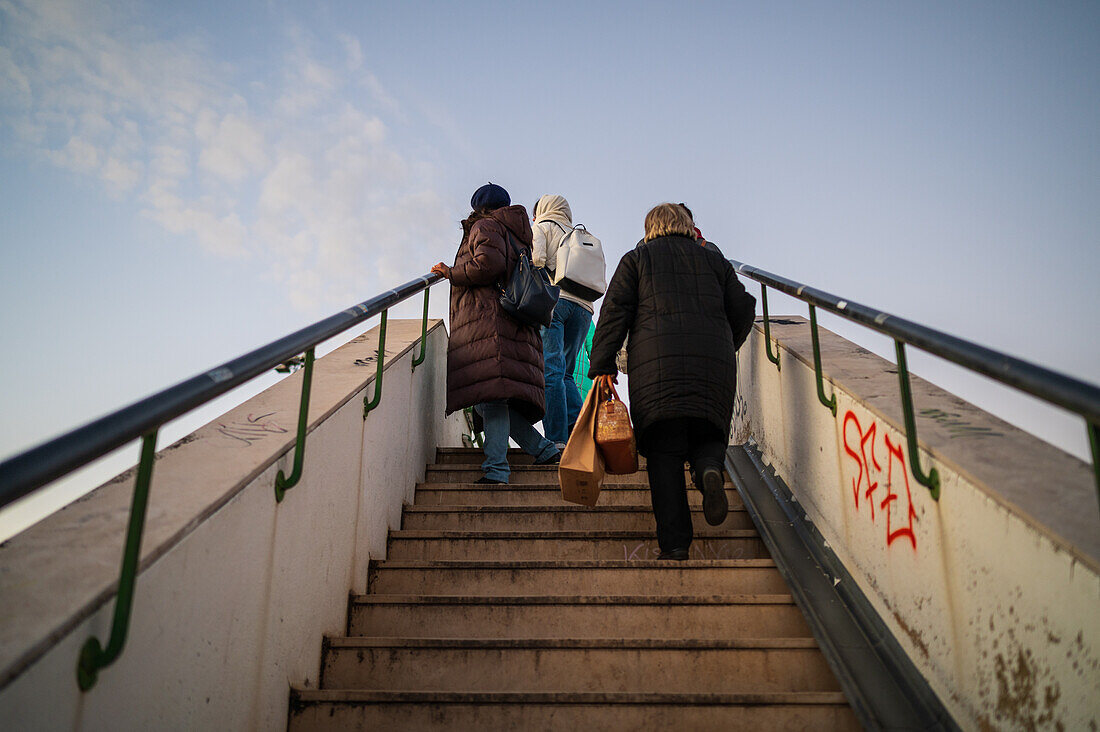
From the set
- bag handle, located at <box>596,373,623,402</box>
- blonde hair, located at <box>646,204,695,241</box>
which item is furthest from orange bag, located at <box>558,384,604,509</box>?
blonde hair, located at <box>646,204,695,241</box>

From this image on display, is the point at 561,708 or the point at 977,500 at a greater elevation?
the point at 977,500

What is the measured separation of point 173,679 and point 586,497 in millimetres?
1802

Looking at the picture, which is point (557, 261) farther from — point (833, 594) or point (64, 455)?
point (64, 455)

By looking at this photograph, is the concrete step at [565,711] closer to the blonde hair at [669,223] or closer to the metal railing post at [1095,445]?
the metal railing post at [1095,445]

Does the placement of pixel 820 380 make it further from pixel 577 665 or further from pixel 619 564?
pixel 577 665

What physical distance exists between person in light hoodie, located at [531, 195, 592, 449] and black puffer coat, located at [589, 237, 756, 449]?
1366 millimetres

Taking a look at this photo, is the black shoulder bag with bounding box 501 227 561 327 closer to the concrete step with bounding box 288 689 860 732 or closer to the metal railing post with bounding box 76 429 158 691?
the concrete step with bounding box 288 689 860 732

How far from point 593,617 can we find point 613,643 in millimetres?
257

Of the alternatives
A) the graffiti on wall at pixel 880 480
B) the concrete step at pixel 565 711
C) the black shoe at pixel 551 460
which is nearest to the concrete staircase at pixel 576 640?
the concrete step at pixel 565 711

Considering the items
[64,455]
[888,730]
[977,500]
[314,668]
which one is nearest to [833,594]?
[888,730]

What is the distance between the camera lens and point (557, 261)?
16.1ft

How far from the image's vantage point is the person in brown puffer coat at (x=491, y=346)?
406 centimetres

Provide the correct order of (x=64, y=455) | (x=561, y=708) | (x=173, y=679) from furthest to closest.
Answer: (x=561, y=708) → (x=173, y=679) → (x=64, y=455)

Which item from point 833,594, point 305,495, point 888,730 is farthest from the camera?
point 833,594
